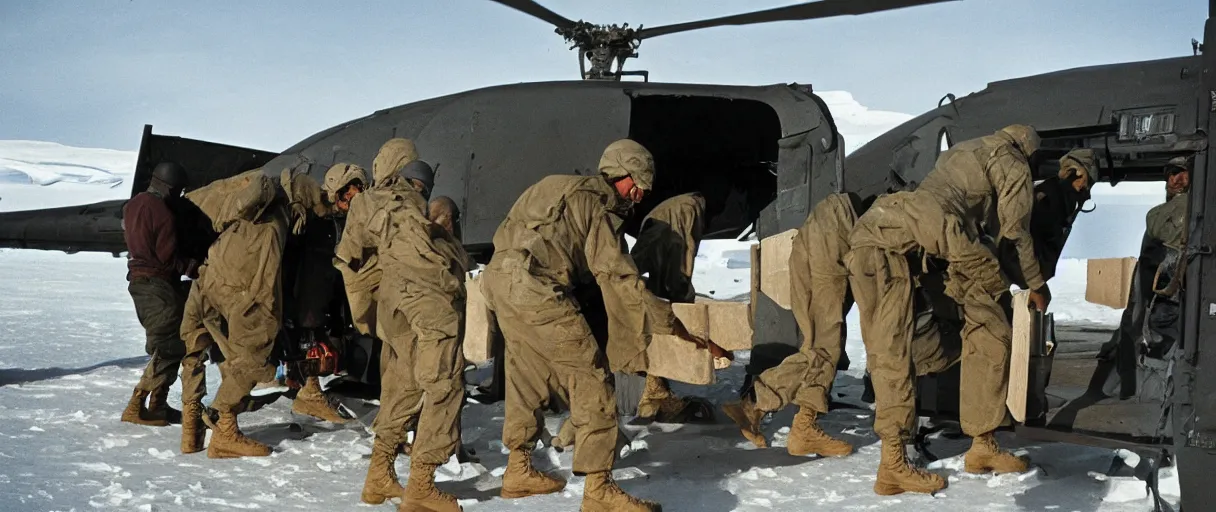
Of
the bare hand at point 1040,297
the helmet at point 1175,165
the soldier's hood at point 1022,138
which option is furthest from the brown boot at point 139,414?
the helmet at point 1175,165

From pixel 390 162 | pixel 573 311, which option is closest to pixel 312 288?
pixel 390 162

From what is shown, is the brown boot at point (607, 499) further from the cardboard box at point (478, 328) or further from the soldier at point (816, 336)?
the cardboard box at point (478, 328)

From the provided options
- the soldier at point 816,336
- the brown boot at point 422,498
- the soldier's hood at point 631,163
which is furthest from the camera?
the soldier at point 816,336

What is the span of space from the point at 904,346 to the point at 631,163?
1620 millimetres

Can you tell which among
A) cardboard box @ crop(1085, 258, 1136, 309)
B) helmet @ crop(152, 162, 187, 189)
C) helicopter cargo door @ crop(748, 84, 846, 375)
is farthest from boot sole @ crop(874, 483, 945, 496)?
helmet @ crop(152, 162, 187, 189)

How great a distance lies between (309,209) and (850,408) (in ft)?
12.3

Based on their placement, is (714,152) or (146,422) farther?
(714,152)

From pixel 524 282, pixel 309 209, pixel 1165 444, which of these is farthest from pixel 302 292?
pixel 1165 444

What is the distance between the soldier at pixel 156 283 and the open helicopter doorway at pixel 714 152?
10.5 feet

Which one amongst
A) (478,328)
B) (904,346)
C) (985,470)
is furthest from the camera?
(478,328)

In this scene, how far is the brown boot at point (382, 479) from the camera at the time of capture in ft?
16.8

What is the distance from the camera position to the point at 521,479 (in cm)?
521

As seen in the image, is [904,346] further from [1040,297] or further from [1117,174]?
[1117,174]

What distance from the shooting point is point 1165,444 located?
4875 millimetres
